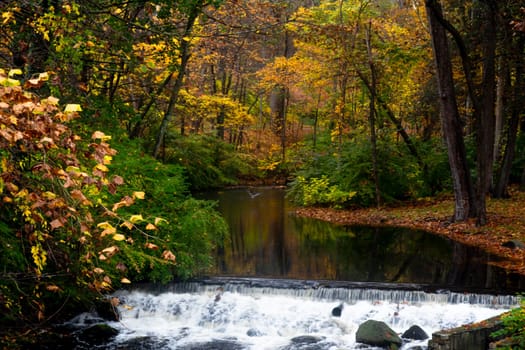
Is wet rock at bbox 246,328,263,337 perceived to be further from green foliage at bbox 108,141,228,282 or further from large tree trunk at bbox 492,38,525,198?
large tree trunk at bbox 492,38,525,198

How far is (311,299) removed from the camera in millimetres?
9922

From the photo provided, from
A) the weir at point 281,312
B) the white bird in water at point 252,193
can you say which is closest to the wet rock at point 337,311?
the weir at point 281,312

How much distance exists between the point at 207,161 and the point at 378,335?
2077 cm

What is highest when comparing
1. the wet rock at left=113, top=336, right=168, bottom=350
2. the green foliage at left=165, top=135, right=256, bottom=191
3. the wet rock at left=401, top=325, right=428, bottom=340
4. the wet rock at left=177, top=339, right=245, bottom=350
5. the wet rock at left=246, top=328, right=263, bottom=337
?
the green foliage at left=165, top=135, right=256, bottom=191

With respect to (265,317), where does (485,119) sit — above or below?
above

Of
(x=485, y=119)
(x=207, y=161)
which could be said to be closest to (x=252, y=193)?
(x=207, y=161)

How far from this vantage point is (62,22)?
5.22m

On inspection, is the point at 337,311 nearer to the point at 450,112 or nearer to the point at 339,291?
the point at 339,291

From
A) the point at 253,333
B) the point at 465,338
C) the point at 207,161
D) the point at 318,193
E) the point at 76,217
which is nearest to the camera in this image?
the point at 76,217

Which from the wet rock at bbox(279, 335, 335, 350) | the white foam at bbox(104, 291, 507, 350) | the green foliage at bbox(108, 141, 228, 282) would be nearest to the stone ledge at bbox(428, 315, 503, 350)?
the white foam at bbox(104, 291, 507, 350)

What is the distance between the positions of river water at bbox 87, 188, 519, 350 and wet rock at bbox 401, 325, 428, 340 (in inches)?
5.9

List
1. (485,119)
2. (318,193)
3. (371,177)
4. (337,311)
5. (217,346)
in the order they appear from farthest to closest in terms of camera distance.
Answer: (318,193)
(371,177)
(485,119)
(337,311)
(217,346)

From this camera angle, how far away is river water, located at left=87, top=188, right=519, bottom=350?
348 inches

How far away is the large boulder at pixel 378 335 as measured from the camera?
8094 mm
